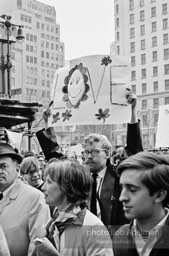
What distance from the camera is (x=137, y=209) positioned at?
7.34 feet

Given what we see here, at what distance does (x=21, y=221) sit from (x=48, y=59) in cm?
11134

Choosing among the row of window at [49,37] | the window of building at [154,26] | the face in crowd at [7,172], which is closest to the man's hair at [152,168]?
the face in crowd at [7,172]

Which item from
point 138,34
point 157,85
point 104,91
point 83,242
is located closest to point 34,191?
point 83,242

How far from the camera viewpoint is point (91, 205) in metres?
3.95

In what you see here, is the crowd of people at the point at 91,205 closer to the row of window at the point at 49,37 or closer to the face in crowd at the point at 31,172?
the face in crowd at the point at 31,172

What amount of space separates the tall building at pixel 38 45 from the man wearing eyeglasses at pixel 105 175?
320ft

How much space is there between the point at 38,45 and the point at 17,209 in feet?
359

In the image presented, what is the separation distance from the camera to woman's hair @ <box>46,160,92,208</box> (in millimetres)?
2928

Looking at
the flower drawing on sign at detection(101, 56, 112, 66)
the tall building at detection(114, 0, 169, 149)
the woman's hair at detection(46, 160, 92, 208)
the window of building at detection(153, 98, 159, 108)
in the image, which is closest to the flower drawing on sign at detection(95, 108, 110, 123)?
the flower drawing on sign at detection(101, 56, 112, 66)

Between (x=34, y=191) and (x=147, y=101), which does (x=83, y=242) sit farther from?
(x=147, y=101)

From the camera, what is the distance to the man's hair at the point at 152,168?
2.26m

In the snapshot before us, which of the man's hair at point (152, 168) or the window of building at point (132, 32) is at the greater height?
the window of building at point (132, 32)

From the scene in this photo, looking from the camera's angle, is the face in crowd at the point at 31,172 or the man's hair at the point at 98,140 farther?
the face in crowd at the point at 31,172

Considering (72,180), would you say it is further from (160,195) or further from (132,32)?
(132,32)
